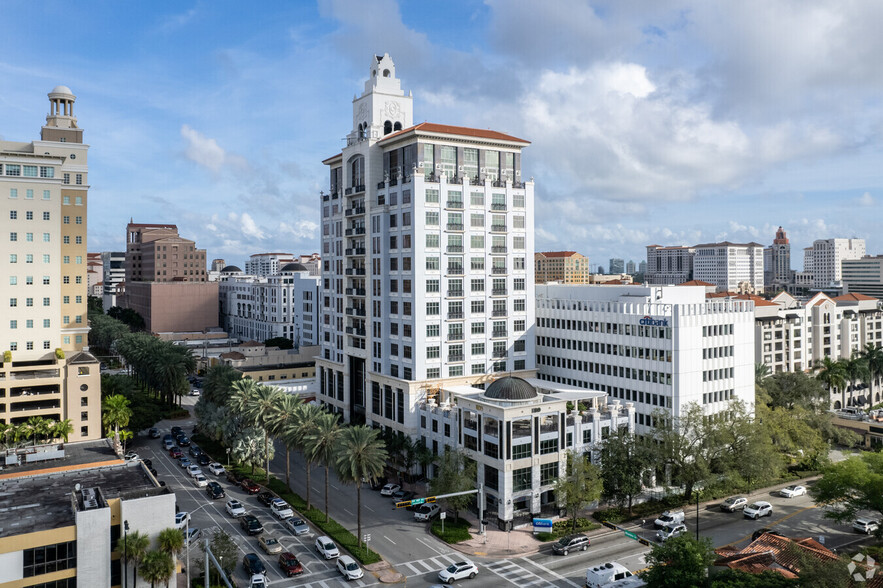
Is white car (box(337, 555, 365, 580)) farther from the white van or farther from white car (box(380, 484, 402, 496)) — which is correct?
white car (box(380, 484, 402, 496))

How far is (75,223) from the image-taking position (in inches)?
4471

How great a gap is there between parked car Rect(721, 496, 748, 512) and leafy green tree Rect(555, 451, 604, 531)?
17.5m

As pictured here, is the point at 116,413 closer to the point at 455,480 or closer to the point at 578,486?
the point at 455,480

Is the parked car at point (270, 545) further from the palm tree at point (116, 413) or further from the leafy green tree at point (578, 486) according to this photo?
the palm tree at point (116, 413)

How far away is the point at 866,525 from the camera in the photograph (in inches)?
2926

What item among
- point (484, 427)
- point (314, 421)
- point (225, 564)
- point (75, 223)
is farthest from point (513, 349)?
point (75, 223)

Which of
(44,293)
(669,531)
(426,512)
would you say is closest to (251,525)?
(426,512)

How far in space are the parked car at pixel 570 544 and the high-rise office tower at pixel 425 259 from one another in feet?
107

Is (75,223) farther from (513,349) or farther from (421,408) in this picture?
(513,349)

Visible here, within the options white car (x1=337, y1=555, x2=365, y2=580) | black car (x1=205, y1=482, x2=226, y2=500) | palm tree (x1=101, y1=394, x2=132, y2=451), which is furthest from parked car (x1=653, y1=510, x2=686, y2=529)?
palm tree (x1=101, y1=394, x2=132, y2=451)

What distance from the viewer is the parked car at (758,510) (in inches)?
3115

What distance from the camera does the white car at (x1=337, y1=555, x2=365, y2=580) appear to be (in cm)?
6322

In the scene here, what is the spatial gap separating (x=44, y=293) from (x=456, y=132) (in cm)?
7057

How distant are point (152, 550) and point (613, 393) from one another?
67753mm
